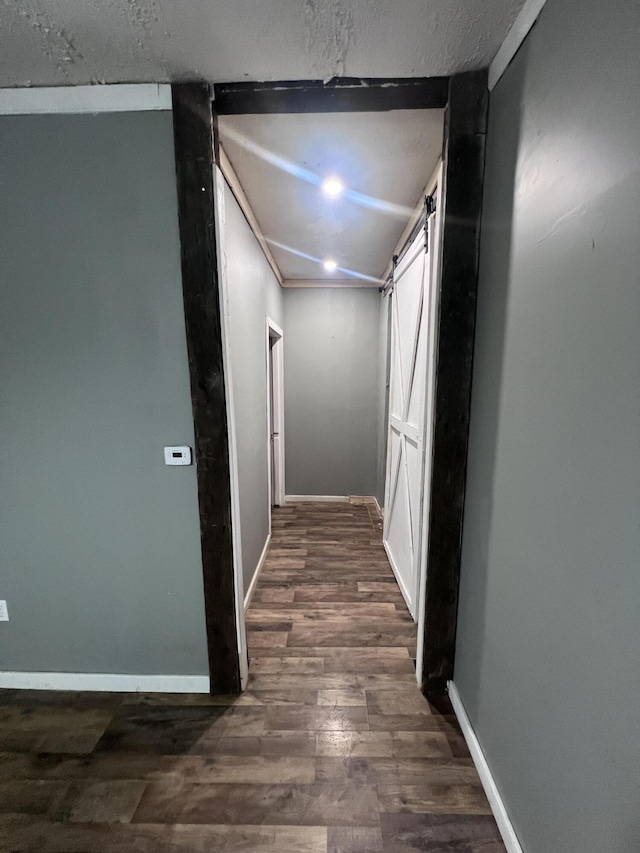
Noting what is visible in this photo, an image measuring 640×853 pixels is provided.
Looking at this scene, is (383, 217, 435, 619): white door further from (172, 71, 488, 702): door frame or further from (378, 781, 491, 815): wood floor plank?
(378, 781, 491, 815): wood floor plank

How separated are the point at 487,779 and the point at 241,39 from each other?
8.95 ft

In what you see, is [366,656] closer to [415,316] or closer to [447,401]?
[447,401]

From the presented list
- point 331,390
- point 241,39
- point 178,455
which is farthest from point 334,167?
point 331,390

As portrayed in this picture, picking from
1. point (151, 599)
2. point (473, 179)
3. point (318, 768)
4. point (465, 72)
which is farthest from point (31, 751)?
point (465, 72)

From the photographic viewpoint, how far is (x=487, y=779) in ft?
4.14

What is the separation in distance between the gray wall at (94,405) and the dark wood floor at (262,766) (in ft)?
0.86

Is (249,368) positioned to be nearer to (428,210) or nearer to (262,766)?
(428,210)

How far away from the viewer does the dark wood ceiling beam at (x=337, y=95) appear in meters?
1.33

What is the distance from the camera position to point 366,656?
1.92 meters

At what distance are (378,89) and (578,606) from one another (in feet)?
6.06

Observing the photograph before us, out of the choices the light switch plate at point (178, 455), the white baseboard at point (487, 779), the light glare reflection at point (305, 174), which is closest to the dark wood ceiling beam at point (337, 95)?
the light glare reflection at point (305, 174)

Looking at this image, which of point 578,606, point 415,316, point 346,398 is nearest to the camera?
point 578,606

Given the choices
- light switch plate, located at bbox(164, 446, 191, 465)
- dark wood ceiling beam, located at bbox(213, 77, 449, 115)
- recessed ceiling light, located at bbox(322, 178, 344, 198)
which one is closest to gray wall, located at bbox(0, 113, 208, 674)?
light switch plate, located at bbox(164, 446, 191, 465)

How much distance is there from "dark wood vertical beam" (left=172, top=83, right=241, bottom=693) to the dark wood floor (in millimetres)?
266
